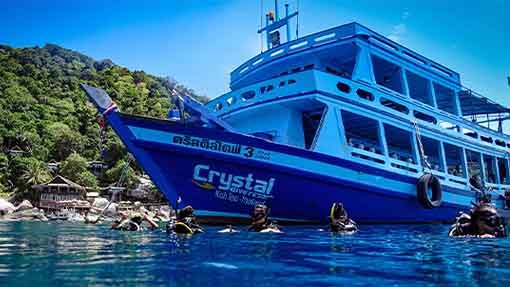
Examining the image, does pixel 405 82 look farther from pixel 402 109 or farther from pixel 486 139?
pixel 486 139

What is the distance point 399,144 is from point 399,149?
0.32m

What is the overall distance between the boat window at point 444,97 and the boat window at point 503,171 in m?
4.86

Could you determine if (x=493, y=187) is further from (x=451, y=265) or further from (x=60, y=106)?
(x=60, y=106)

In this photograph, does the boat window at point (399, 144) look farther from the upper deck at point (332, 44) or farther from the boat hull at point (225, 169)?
the boat hull at point (225, 169)

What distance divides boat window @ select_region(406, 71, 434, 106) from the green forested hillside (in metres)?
23.9

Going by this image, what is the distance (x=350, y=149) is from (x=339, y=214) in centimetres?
330

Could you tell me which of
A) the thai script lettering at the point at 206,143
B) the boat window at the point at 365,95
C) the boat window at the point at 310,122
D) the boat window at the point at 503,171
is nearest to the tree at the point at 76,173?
the boat window at the point at 310,122

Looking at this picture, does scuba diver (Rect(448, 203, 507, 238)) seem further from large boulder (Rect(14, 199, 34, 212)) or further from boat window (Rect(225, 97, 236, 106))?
large boulder (Rect(14, 199, 34, 212))

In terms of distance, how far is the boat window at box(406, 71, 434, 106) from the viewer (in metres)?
19.9

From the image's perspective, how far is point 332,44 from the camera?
16.4m

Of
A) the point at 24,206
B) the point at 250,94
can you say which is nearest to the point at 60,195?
the point at 24,206

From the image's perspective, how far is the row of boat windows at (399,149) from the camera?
54.1ft

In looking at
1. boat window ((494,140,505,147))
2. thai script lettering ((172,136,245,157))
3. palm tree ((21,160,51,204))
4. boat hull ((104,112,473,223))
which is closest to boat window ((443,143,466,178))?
boat window ((494,140,505,147))

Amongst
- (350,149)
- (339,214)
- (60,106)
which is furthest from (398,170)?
(60,106)
